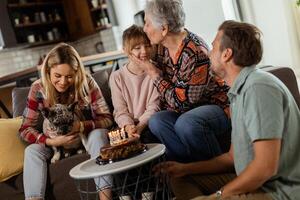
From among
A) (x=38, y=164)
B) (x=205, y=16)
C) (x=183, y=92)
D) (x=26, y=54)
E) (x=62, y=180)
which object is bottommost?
(x=62, y=180)

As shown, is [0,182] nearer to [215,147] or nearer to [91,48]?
[215,147]

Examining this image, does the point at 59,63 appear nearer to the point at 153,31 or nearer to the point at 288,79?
the point at 153,31

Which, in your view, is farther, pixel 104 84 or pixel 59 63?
pixel 104 84

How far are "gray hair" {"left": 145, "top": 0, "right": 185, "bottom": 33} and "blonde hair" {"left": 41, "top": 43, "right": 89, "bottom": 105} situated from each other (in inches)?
23.1

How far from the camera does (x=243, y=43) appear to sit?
137 cm

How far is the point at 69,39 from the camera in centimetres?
742

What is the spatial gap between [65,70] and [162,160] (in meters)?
0.84

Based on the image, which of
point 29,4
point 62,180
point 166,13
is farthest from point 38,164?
point 29,4

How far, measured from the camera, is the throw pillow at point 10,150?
8.16 ft

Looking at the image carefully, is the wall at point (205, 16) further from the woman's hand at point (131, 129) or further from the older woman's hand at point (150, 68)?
the woman's hand at point (131, 129)

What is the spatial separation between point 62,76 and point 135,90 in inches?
17.4

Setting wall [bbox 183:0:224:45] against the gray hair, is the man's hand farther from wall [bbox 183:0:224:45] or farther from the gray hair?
wall [bbox 183:0:224:45]

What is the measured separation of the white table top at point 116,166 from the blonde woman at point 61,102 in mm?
562

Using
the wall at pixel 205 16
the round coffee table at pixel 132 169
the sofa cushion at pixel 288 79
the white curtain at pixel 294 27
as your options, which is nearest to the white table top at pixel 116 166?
the round coffee table at pixel 132 169
